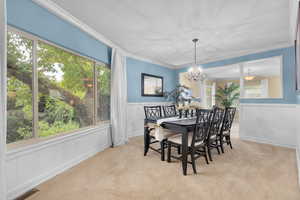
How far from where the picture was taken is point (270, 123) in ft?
11.6

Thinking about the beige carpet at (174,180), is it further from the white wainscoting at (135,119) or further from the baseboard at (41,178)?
the white wainscoting at (135,119)

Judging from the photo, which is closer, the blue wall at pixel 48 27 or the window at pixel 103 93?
the blue wall at pixel 48 27

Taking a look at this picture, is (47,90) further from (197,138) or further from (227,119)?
(227,119)

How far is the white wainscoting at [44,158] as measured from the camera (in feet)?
5.22

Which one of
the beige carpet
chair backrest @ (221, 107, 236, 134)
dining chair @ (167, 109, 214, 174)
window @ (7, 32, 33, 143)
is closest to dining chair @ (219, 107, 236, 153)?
chair backrest @ (221, 107, 236, 134)

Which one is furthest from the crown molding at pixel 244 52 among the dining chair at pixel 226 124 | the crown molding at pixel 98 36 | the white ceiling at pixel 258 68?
the dining chair at pixel 226 124

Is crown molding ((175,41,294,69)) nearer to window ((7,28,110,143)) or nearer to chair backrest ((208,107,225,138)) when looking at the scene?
chair backrest ((208,107,225,138))

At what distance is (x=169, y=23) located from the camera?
2.49m

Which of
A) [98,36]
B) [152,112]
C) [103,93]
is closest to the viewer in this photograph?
[98,36]

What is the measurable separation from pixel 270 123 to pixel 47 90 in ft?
16.1

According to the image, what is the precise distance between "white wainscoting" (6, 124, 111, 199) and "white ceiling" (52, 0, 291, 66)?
2045 mm

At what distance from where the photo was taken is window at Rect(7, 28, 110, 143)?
1.71 meters

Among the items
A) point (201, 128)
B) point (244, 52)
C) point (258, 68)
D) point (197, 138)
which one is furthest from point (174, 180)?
point (258, 68)

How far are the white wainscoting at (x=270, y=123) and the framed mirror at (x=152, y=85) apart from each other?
8.50ft
